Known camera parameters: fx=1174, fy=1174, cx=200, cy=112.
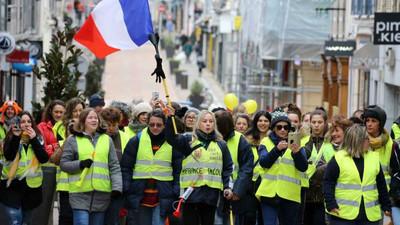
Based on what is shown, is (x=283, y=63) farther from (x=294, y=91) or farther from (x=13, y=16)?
(x=13, y=16)

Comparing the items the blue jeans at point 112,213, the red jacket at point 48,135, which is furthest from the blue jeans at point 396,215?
the red jacket at point 48,135

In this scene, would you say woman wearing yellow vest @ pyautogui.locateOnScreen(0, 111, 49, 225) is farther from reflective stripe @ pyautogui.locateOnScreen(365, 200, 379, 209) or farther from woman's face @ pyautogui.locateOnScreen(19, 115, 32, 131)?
reflective stripe @ pyautogui.locateOnScreen(365, 200, 379, 209)

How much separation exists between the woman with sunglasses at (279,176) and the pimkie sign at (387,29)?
807 cm

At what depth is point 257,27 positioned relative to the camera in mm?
45688

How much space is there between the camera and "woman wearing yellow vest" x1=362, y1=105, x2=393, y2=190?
12008mm

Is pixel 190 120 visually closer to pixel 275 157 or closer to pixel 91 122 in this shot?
pixel 275 157

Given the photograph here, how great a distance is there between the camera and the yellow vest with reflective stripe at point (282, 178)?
39.3 feet

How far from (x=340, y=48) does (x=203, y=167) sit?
21718mm

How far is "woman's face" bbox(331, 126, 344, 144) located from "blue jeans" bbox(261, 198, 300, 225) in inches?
35.9

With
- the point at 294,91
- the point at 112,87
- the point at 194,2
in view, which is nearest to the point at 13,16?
the point at 294,91

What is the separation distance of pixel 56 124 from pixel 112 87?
44.4 meters

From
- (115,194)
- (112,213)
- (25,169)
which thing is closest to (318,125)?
(112,213)

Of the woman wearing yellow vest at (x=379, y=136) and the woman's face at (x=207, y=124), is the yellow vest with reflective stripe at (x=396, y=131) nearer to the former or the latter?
the woman wearing yellow vest at (x=379, y=136)

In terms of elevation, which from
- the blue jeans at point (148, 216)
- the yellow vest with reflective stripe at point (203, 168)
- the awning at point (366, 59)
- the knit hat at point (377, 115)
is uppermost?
the awning at point (366, 59)
